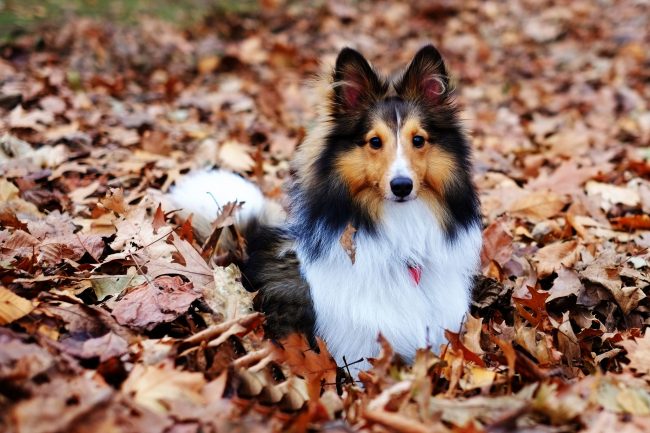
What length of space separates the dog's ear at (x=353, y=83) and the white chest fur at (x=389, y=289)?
27.1 inches

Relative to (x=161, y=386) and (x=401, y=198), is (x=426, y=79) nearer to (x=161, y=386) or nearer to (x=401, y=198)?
(x=401, y=198)

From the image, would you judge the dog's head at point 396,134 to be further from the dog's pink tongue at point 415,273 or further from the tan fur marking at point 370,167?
the dog's pink tongue at point 415,273

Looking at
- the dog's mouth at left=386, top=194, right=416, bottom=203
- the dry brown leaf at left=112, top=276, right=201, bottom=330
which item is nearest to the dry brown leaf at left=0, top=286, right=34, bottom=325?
the dry brown leaf at left=112, top=276, right=201, bottom=330

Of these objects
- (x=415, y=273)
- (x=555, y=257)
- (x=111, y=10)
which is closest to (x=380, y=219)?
(x=415, y=273)

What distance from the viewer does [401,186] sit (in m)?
3.46

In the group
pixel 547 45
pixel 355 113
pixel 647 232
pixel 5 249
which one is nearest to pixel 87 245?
pixel 5 249

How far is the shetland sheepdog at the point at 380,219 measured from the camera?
3.64m

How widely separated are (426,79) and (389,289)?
130 centimetres

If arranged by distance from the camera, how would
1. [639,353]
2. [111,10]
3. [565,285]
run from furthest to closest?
1. [111,10]
2. [565,285]
3. [639,353]

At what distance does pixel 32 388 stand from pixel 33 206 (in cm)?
241

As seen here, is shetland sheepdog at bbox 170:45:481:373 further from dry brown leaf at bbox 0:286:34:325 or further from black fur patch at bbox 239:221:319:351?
dry brown leaf at bbox 0:286:34:325

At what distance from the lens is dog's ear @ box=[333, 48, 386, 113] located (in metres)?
3.73

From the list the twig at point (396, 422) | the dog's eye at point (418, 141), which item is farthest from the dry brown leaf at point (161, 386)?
the dog's eye at point (418, 141)

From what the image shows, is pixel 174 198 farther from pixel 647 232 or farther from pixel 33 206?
pixel 647 232
